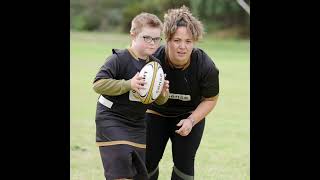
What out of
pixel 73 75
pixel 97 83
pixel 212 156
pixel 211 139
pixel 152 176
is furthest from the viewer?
pixel 73 75

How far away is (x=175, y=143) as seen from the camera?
6.29 m

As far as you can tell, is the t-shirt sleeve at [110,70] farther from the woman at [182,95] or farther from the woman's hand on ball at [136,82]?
the woman at [182,95]

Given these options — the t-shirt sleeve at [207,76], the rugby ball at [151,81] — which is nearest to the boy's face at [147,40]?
the rugby ball at [151,81]

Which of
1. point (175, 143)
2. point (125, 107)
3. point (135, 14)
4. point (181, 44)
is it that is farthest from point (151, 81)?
point (135, 14)

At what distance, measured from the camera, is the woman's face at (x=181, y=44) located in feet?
19.2

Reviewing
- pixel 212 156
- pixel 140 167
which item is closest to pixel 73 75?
pixel 212 156

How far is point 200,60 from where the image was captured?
608cm

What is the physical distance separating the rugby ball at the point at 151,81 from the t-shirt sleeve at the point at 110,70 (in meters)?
0.22

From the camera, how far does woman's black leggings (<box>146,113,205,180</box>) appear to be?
20.5 feet

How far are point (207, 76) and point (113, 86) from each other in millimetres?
1091

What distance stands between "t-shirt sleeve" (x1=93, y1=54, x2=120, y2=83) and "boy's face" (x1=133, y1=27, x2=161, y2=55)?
235 mm

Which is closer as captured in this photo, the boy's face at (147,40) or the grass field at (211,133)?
the boy's face at (147,40)
